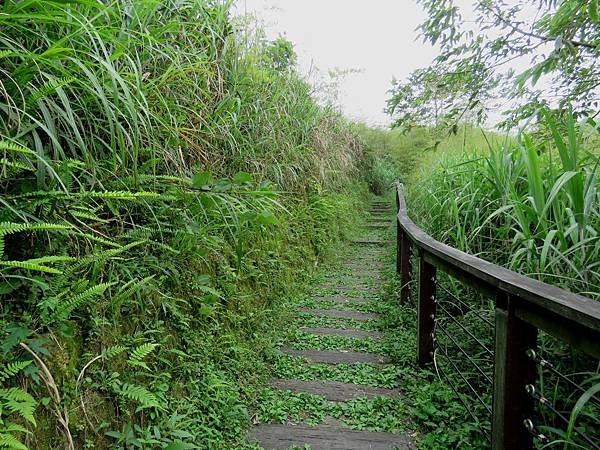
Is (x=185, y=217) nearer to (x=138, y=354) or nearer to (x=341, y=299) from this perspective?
(x=138, y=354)

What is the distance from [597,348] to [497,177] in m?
1.75

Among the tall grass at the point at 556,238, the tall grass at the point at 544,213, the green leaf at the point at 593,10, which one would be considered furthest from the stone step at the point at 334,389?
the green leaf at the point at 593,10

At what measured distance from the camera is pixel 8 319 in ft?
3.52

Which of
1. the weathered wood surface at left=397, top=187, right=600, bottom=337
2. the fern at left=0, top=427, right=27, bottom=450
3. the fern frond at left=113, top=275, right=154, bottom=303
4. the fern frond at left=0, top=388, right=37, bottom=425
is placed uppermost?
the weathered wood surface at left=397, top=187, right=600, bottom=337

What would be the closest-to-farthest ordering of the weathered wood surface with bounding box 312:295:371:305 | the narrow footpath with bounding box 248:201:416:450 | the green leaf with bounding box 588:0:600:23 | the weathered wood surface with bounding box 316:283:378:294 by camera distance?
the green leaf with bounding box 588:0:600:23
the narrow footpath with bounding box 248:201:416:450
the weathered wood surface with bounding box 312:295:371:305
the weathered wood surface with bounding box 316:283:378:294

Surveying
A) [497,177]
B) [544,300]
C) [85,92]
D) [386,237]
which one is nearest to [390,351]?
[497,177]

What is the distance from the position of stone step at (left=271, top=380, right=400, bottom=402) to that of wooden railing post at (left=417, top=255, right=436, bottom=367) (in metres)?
0.28

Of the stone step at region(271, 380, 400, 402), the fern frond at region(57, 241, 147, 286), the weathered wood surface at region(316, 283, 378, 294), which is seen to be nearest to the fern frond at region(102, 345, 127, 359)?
the fern frond at region(57, 241, 147, 286)

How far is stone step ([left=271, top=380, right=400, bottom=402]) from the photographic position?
2145 mm

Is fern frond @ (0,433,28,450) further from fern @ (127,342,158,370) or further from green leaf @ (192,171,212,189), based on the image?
green leaf @ (192,171,212,189)

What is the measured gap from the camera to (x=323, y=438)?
179 cm

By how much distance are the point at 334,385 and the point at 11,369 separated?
1702 millimetres

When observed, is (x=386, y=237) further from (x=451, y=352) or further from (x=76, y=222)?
(x=76, y=222)

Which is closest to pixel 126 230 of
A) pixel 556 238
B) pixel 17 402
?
pixel 17 402
